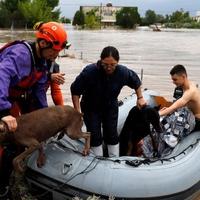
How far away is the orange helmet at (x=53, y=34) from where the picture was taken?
439cm

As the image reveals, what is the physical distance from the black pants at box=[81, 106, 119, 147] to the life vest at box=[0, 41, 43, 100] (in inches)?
34.5

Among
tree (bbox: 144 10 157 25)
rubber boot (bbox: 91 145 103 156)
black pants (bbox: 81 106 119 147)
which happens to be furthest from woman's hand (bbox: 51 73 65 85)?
tree (bbox: 144 10 157 25)

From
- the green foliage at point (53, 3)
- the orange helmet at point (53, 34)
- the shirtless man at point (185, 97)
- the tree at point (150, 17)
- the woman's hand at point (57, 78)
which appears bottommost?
the tree at point (150, 17)

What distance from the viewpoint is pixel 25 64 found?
432 centimetres

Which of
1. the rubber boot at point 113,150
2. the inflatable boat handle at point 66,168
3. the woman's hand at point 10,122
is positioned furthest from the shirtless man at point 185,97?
the woman's hand at point 10,122

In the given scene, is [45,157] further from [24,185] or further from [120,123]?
[120,123]

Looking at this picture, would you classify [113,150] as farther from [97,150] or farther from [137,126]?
[137,126]

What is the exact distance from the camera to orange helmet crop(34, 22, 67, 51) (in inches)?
173

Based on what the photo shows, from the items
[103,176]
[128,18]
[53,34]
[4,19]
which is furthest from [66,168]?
[128,18]

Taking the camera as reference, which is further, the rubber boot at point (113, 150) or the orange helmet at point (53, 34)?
the rubber boot at point (113, 150)

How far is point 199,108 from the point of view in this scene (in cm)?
598

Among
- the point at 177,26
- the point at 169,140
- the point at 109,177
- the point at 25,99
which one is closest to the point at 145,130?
the point at 169,140

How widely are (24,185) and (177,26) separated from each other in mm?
111805

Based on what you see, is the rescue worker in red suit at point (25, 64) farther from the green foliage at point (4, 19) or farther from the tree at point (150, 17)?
the tree at point (150, 17)
